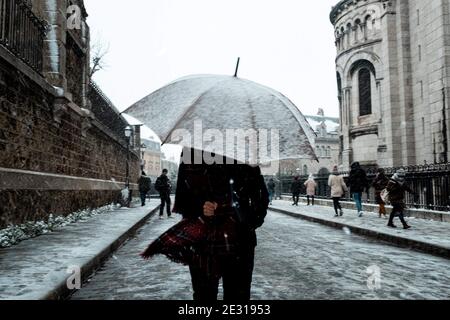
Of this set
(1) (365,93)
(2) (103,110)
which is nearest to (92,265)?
(2) (103,110)

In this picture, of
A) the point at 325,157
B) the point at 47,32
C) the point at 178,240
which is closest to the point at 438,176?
the point at 47,32

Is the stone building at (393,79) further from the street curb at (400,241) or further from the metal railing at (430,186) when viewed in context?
the street curb at (400,241)

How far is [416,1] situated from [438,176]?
15.1m

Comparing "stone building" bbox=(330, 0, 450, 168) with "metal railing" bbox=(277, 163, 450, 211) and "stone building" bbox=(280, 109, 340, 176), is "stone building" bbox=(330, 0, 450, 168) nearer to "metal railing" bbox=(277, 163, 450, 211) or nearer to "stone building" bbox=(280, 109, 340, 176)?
"metal railing" bbox=(277, 163, 450, 211)

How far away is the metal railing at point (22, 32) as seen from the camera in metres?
7.79

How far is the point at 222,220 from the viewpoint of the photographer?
2465mm

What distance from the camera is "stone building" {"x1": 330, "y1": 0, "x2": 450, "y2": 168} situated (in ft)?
69.7

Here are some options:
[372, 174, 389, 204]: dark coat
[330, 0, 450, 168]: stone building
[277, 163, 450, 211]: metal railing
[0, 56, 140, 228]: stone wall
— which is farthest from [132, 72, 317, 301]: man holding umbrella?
[330, 0, 450, 168]: stone building

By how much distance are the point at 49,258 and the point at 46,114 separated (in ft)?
16.2

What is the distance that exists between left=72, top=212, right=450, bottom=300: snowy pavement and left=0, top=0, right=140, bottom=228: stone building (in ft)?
7.79

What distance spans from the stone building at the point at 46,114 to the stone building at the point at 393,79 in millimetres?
15907

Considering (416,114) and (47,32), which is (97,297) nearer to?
(47,32)

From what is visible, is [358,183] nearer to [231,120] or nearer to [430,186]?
[430,186]

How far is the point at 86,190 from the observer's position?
46.3 ft
